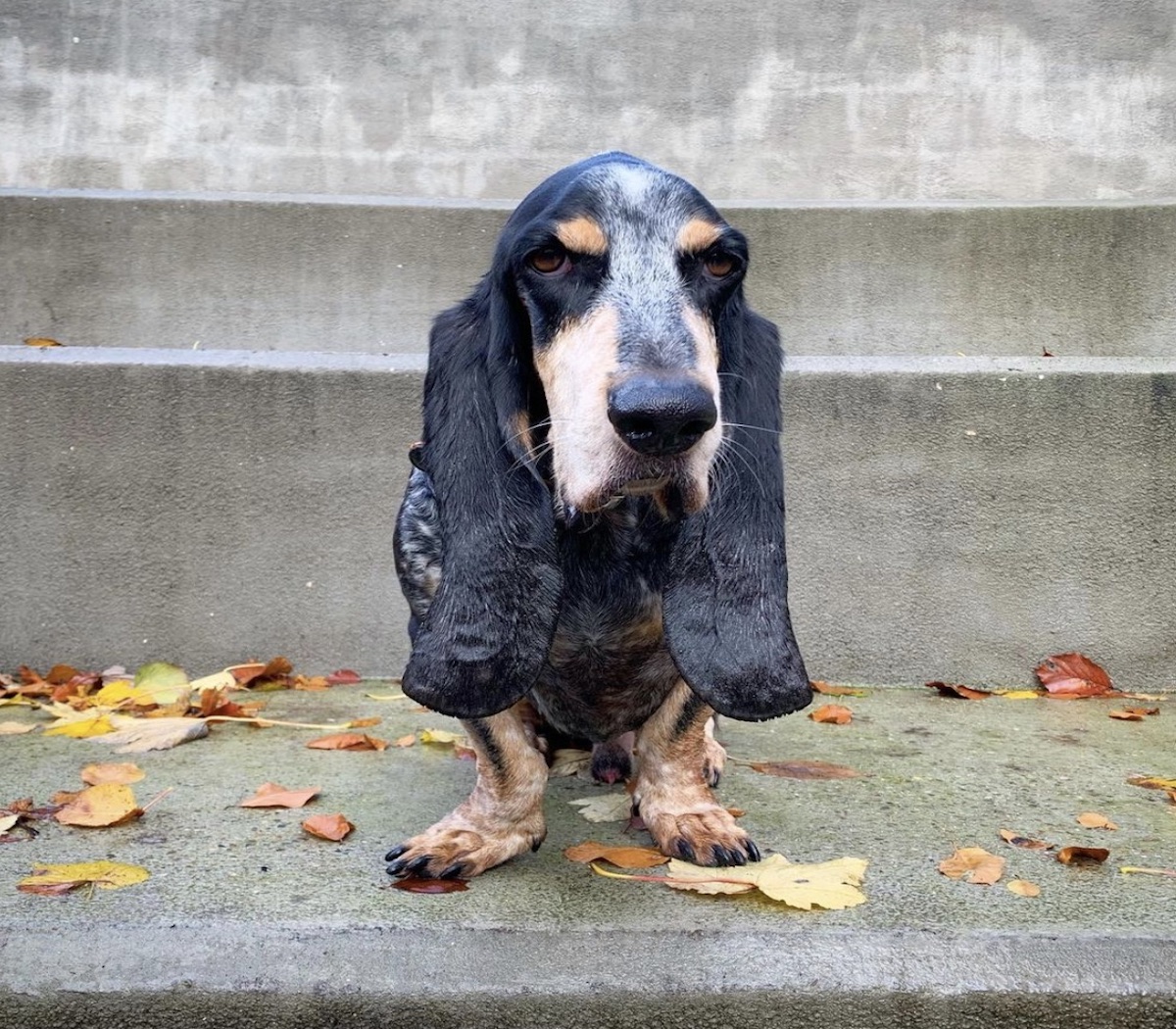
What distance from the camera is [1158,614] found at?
417 cm

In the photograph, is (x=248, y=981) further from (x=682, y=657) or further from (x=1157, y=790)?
(x=1157, y=790)

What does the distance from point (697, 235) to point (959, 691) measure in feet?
7.75

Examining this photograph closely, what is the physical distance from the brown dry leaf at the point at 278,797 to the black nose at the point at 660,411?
145cm

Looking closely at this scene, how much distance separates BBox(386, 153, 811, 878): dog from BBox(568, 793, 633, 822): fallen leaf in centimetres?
18

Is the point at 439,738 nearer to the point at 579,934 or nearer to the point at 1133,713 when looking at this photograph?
the point at 579,934

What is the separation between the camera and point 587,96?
6266mm

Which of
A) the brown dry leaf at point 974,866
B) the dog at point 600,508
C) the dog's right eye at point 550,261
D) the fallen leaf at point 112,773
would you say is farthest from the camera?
the fallen leaf at point 112,773

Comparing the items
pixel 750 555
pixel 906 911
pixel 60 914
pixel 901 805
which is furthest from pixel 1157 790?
pixel 60 914

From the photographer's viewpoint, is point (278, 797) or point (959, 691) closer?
point (278, 797)

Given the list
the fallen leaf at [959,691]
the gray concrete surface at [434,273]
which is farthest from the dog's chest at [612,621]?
the gray concrete surface at [434,273]

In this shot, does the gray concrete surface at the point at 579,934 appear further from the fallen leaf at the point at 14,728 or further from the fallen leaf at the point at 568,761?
the fallen leaf at the point at 14,728

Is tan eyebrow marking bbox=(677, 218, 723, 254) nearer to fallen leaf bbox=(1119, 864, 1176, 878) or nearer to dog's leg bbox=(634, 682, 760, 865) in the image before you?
dog's leg bbox=(634, 682, 760, 865)

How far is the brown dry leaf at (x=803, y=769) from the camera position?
10.7 ft

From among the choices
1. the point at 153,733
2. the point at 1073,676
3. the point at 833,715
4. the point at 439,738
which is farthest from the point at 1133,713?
the point at 153,733
